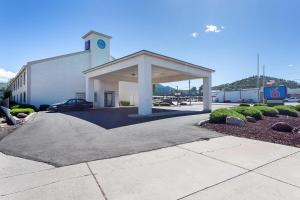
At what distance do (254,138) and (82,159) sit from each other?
20.7 feet

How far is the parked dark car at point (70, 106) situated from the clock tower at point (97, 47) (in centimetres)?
707

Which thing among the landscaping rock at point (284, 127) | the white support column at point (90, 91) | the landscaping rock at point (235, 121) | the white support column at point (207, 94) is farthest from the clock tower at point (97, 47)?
the landscaping rock at point (284, 127)

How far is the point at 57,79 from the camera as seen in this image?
23922mm

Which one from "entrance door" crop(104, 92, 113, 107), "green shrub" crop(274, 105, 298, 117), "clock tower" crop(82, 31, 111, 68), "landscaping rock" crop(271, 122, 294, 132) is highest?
"clock tower" crop(82, 31, 111, 68)

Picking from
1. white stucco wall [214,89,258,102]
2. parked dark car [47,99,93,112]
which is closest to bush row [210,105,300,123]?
parked dark car [47,99,93,112]

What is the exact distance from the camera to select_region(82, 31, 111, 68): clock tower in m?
26.4

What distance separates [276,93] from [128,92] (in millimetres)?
20459

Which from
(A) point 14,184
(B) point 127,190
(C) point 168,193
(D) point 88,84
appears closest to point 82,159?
(A) point 14,184

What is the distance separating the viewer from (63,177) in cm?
383

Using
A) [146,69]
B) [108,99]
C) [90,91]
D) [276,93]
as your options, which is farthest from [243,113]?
[108,99]

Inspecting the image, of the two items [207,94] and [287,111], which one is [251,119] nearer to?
[287,111]

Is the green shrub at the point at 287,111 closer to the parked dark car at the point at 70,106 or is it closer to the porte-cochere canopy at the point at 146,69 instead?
the porte-cochere canopy at the point at 146,69

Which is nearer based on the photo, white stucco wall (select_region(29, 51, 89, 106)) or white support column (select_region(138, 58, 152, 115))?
white support column (select_region(138, 58, 152, 115))

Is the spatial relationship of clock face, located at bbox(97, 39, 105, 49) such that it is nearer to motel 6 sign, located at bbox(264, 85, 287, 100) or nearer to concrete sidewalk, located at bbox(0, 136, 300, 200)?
motel 6 sign, located at bbox(264, 85, 287, 100)
